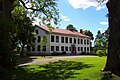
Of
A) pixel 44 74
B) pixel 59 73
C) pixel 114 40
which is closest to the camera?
pixel 114 40

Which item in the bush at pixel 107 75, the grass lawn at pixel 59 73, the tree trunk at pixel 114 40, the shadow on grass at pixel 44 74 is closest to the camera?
the bush at pixel 107 75

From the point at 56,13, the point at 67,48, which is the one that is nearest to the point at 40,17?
the point at 56,13

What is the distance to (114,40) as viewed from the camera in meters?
13.6

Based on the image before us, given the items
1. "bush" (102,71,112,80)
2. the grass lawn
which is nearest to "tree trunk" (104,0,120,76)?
"bush" (102,71,112,80)

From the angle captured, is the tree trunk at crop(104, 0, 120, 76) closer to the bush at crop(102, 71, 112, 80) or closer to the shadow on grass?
the bush at crop(102, 71, 112, 80)

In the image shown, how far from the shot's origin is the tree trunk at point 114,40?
1323 centimetres

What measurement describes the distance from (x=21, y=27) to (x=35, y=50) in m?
19.3

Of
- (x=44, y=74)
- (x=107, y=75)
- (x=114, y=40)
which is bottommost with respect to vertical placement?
(x=44, y=74)

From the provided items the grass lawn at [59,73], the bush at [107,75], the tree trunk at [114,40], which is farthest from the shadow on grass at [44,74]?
the tree trunk at [114,40]

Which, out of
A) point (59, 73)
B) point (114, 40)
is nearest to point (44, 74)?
point (59, 73)

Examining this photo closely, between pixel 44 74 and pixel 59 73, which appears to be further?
pixel 59 73

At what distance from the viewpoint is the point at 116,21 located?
1358 cm

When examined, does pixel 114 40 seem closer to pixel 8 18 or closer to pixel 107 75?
pixel 107 75

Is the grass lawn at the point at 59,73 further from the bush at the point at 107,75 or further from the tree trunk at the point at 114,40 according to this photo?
the tree trunk at the point at 114,40
